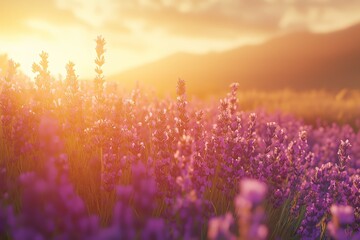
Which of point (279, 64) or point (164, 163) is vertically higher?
point (279, 64)

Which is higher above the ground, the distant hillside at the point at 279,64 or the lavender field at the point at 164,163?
the distant hillside at the point at 279,64

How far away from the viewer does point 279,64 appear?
6425 centimetres

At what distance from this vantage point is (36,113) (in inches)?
167

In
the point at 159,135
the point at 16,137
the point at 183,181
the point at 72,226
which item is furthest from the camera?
the point at 159,135

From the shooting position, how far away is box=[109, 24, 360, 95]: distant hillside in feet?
197

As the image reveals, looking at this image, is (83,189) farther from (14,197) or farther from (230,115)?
(230,115)

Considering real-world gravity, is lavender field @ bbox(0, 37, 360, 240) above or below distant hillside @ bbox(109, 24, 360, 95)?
below

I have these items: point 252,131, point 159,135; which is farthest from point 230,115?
point 159,135

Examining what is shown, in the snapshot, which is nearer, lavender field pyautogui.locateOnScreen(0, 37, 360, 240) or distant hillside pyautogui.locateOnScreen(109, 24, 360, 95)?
lavender field pyautogui.locateOnScreen(0, 37, 360, 240)

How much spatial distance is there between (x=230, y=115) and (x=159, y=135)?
0.71m

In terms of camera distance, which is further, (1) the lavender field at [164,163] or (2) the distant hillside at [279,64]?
(2) the distant hillside at [279,64]

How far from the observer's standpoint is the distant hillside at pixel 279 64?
197 feet

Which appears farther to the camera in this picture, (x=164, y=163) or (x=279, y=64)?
(x=279, y=64)

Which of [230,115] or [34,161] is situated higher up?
[230,115]
